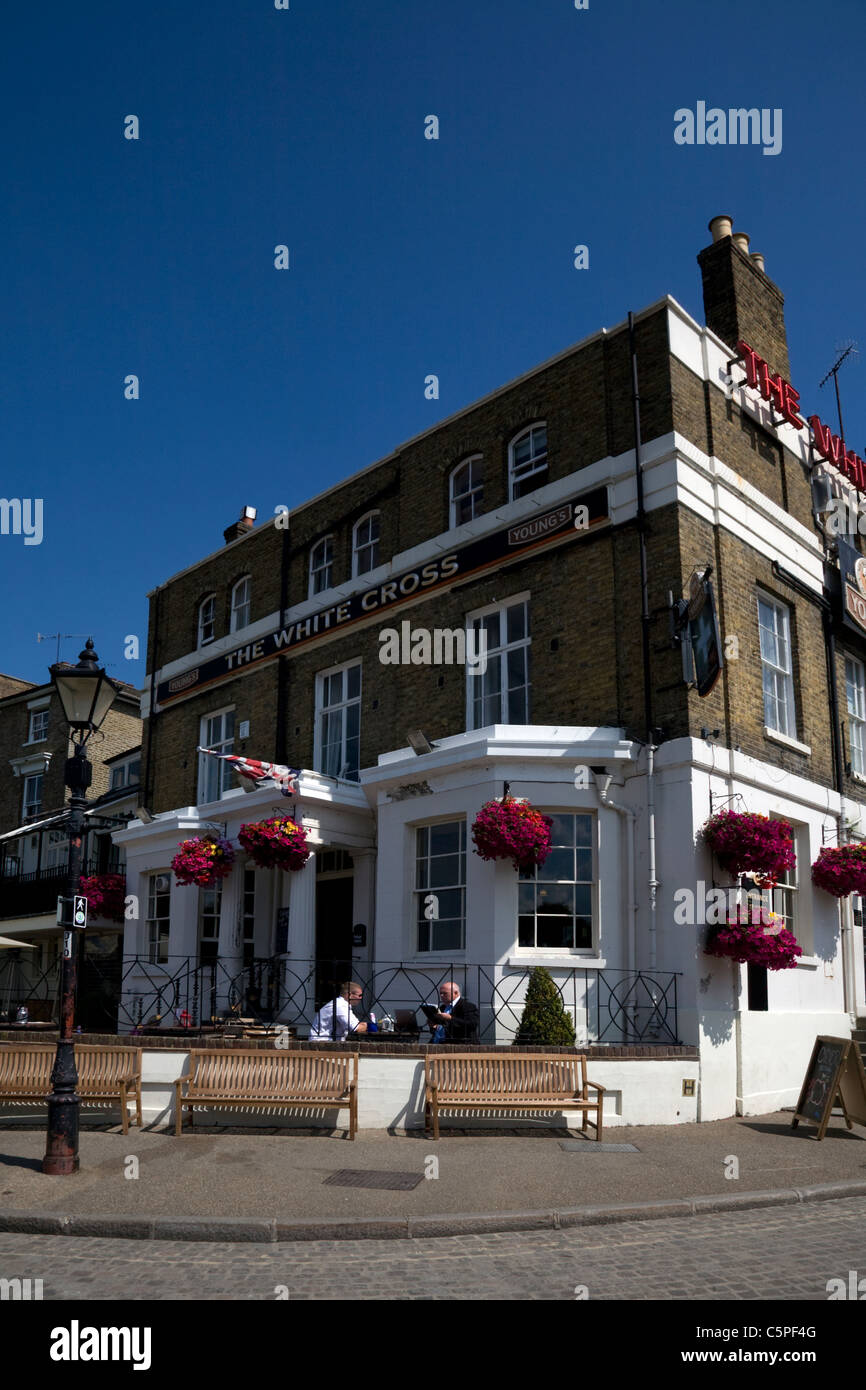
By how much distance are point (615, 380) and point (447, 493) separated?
3691 millimetres

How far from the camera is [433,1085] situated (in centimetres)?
1147

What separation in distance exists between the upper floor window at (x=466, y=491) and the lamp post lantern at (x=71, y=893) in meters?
8.97

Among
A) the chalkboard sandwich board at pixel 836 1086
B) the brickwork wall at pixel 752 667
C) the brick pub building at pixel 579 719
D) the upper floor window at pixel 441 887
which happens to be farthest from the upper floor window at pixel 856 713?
the upper floor window at pixel 441 887

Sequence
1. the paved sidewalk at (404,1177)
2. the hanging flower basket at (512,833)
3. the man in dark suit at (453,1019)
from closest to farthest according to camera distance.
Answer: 1. the paved sidewalk at (404,1177)
2. the man in dark suit at (453,1019)
3. the hanging flower basket at (512,833)

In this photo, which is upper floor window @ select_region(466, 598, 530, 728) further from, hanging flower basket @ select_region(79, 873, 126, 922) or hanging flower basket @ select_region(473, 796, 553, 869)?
hanging flower basket @ select_region(79, 873, 126, 922)

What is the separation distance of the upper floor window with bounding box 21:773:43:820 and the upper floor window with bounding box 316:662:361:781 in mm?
22150

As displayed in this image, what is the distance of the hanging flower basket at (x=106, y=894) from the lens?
21484 millimetres

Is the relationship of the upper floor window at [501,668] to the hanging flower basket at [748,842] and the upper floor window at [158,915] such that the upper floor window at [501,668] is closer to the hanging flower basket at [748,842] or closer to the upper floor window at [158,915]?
the hanging flower basket at [748,842]

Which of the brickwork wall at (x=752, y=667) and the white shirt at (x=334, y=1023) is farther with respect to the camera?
the brickwork wall at (x=752, y=667)

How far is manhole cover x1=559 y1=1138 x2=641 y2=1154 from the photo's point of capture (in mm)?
10930

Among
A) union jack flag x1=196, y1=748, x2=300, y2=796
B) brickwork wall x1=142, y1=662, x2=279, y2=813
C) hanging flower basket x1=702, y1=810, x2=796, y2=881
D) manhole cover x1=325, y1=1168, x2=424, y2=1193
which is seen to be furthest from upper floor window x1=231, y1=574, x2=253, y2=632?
manhole cover x1=325, y1=1168, x2=424, y2=1193

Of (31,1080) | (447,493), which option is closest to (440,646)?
(447,493)

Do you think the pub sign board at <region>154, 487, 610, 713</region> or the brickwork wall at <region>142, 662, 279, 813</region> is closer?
the pub sign board at <region>154, 487, 610, 713</region>

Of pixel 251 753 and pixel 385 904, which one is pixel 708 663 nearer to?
pixel 385 904
